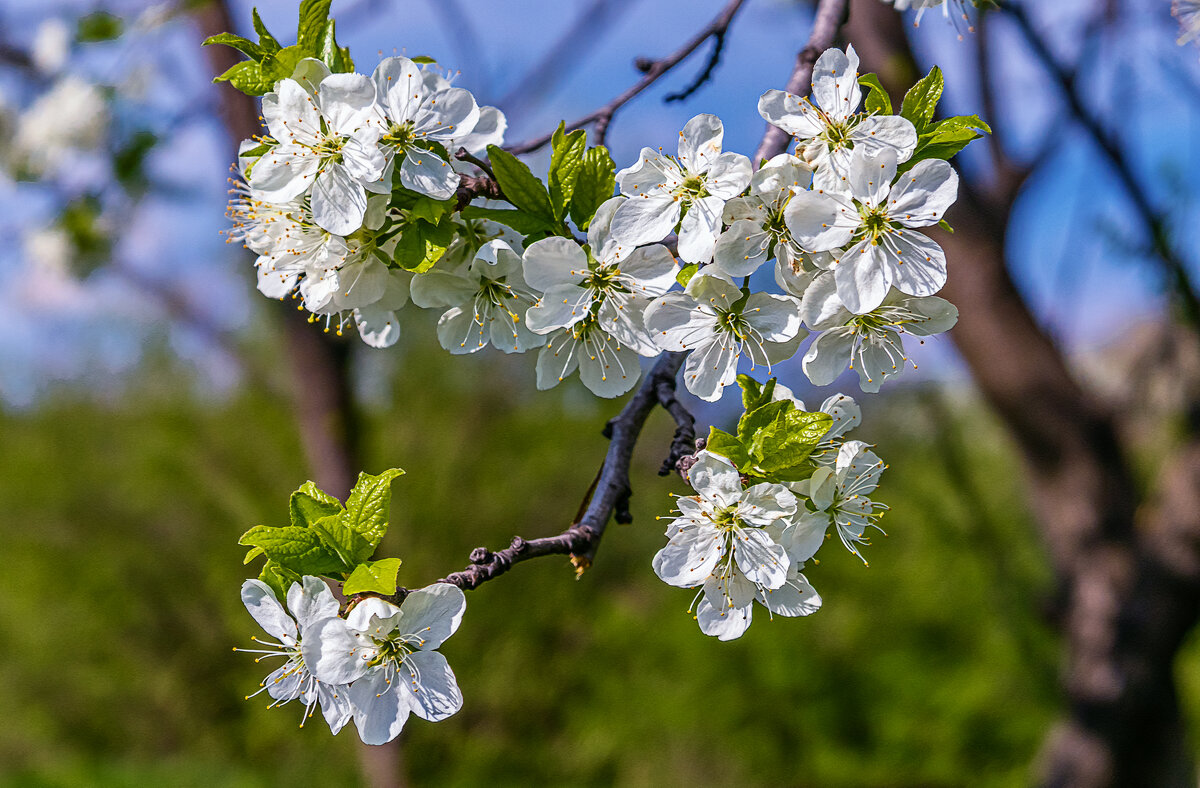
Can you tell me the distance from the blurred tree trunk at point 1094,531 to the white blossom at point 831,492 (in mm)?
1798

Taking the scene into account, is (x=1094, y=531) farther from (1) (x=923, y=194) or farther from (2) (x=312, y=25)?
(2) (x=312, y=25)

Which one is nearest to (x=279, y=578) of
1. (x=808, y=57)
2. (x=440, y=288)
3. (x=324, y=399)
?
(x=440, y=288)

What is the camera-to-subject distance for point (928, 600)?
5727mm

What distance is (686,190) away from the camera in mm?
669

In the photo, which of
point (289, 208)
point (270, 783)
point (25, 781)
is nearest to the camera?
point (289, 208)

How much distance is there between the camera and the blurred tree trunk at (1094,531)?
2.30 metres

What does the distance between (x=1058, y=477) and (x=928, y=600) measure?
361 cm

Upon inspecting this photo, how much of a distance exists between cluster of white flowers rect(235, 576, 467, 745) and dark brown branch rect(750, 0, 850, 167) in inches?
18.5

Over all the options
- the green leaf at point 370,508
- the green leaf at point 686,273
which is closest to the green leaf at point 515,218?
the green leaf at point 686,273

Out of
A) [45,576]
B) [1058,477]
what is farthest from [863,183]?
[45,576]

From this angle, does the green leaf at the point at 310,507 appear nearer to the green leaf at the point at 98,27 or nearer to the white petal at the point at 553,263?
the white petal at the point at 553,263

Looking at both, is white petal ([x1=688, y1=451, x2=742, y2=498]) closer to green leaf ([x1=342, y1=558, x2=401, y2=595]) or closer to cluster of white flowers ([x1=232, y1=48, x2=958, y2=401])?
cluster of white flowers ([x1=232, y1=48, x2=958, y2=401])

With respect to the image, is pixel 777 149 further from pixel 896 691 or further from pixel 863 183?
pixel 896 691

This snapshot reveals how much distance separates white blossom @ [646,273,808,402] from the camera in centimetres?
67
